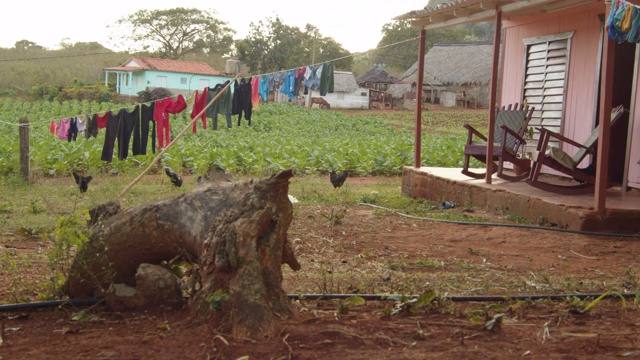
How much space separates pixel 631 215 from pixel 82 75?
58567mm

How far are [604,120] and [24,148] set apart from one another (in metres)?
10.1

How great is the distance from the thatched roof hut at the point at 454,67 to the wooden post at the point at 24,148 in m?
33.5

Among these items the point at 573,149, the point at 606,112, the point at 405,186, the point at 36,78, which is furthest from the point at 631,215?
the point at 36,78

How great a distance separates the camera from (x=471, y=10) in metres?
10.2

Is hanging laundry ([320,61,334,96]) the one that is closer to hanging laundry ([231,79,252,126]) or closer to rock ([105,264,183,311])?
hanging laundry ([231,79,252,126])

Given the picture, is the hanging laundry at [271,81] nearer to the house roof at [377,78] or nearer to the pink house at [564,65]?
the pink house at [564,65]

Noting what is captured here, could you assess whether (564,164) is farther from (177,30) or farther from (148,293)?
(177,30)

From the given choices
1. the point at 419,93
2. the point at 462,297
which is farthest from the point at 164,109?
the point at 462,297

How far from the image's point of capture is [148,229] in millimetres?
4453

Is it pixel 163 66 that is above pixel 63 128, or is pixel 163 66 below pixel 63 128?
above

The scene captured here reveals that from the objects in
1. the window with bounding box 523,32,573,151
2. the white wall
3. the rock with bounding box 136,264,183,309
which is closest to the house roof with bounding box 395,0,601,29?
the window with bounding box 523,32,573,151

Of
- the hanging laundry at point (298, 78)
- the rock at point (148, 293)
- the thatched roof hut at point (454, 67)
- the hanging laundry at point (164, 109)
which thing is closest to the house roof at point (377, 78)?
the thatched roof hut at point (454, 67)

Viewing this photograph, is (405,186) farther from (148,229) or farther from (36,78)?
(36,78)

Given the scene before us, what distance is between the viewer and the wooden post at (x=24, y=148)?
13.1 metres
